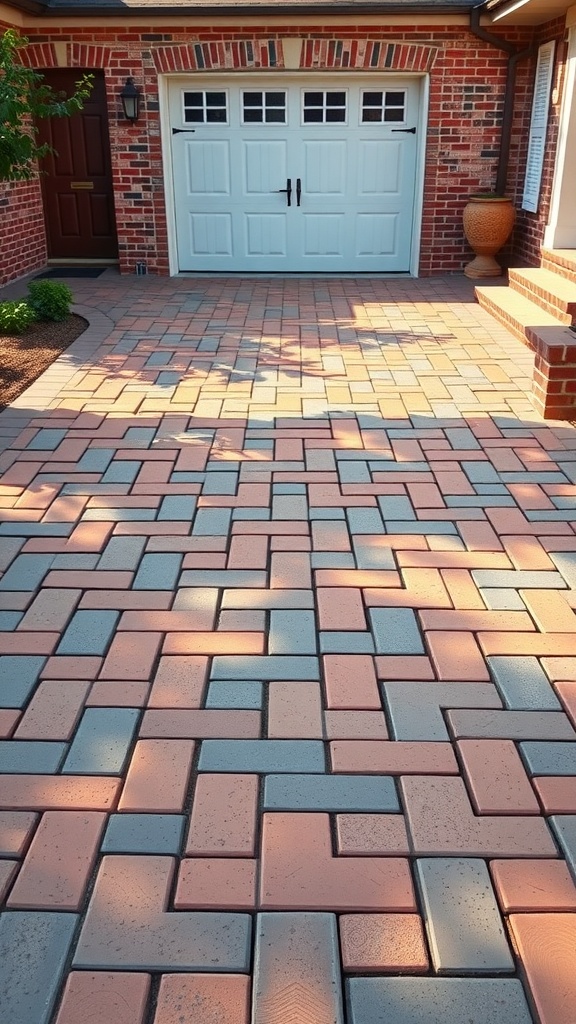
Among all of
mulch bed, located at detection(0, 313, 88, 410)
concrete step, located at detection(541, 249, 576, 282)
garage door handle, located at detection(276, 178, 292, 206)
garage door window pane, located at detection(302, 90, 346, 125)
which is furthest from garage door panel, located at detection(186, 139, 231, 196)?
concrete step, located at detection(541, 249, 576, 282)

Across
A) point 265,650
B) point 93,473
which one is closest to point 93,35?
point 93,473

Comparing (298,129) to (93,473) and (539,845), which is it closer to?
(93,473)

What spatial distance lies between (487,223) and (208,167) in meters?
2.95

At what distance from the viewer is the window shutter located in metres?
7.57

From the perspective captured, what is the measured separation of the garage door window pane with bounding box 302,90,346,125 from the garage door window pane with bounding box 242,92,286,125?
0.23 m

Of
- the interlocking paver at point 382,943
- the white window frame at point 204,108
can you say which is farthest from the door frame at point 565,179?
the interlocking paver at point 382,943

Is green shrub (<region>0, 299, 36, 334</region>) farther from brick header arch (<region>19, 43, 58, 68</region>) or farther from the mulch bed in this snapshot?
brick header arch (<region>19, 43, 58, 68</region>)

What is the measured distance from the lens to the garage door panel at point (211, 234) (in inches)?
349

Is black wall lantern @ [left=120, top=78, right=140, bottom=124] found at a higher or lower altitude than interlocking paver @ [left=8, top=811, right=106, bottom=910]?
higher

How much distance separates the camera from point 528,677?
2238 millimetres

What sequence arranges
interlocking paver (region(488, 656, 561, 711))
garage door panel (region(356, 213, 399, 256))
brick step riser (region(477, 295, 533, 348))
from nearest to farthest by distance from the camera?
1. interlocking paver (region(488, 656, 561, 711))
2. brick step riser (region(477, 295, 533, 348))
3. garage door panel (region(356, 213, 399, 256))

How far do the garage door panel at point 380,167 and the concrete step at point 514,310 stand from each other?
216 cm

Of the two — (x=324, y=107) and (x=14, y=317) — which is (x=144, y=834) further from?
(x=324, y=107)

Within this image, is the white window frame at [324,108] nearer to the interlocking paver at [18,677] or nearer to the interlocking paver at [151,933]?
the interlocking paver at [18,677]
